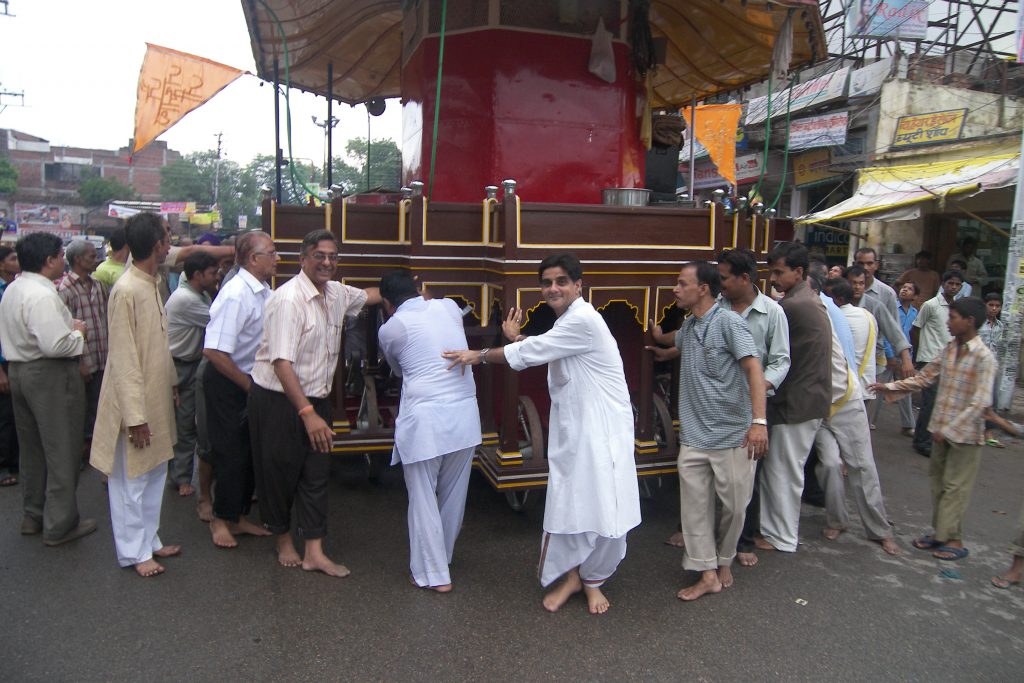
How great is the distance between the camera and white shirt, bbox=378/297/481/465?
3549mm

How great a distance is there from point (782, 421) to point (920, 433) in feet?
10.1

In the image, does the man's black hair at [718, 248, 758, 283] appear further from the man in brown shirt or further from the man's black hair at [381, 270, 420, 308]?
the man's black hair at [381, 270, 420, 308]

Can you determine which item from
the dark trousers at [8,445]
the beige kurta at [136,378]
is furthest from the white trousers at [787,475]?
the dark trousers at [8,445]

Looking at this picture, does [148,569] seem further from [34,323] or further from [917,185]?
[917,185]

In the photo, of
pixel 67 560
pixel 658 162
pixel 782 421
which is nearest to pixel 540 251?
pixel 782 421

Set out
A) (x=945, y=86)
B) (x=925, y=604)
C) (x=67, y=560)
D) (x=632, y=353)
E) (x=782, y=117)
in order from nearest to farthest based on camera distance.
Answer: (x=925, y=604)
(x=67, y=560)
(x=632, y=353)
(x=945, y=86)
(x=782, y=117)

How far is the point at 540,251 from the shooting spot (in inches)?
169

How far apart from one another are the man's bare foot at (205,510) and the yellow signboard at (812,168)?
12749 millimetres

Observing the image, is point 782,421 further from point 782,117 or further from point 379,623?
point 782,117

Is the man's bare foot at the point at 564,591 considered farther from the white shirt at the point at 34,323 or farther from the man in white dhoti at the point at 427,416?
the white shirt at the point at 34,323

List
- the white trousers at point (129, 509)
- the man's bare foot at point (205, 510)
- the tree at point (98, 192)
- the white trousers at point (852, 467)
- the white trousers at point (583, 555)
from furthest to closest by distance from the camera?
1. the tree at point (98, 192)
2. the man's bare foot at point (205, 510)
3. the white trousers at point (852, 467)
4. the white trousers at point (129, 509)
5. the white trousers at point (583, 555)

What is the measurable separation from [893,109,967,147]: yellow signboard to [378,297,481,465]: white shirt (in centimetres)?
1121

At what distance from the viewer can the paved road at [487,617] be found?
302 centimetres

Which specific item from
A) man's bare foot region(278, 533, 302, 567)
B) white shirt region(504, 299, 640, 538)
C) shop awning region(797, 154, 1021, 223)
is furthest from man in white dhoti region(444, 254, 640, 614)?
shop awning region(797, 154, 1021, 223)
